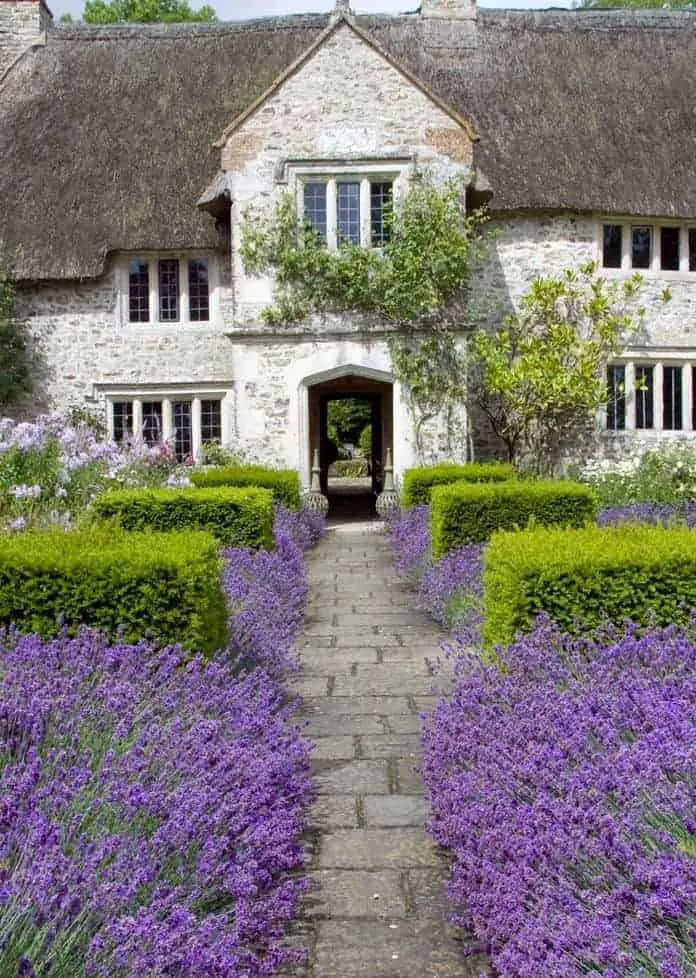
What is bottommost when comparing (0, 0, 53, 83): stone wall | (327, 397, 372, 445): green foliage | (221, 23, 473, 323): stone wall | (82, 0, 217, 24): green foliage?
(327, 397, 372, 445): green foliage

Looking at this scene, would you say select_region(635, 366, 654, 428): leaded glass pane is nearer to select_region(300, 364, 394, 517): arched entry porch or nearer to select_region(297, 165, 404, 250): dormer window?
select_region(300, 364, 394, 517): arched entry porch

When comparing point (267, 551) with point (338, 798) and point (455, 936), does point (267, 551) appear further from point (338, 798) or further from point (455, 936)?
point (455, 936)

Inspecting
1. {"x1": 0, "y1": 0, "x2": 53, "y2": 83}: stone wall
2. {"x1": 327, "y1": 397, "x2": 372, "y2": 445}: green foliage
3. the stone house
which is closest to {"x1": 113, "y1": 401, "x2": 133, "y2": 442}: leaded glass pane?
the stone house

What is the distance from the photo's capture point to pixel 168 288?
58.5ft

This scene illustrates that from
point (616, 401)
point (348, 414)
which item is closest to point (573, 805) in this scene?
point (616, 401)

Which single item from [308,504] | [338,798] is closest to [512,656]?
[338,798]

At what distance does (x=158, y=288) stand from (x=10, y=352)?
2829mm

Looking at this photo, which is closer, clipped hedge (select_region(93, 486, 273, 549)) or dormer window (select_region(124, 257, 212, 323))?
clipped hedge (select_region(93, 486, 273, 549))

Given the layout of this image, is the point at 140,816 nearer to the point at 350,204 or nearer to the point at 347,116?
the point at 350,204

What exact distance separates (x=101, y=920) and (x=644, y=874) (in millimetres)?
1377

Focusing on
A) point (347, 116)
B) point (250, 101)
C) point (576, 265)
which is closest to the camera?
point (347, 116)

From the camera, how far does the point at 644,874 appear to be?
2488mm

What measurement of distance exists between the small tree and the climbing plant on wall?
96 centimetres

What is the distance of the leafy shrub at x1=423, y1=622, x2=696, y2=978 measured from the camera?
8.07 ft
